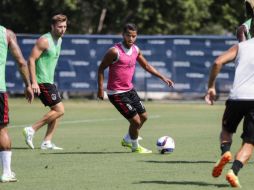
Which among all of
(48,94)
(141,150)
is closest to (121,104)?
(141,150)

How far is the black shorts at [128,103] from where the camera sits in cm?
1506

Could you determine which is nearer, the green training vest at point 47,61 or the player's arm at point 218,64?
the player's arm at point 218,64

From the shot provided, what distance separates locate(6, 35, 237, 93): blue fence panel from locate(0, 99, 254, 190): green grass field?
281 inches

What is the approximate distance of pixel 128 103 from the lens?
15109 millimetres

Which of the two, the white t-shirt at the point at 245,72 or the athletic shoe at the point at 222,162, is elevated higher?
the white t-shirt at the point at 245,72

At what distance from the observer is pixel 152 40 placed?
32531 millimetres

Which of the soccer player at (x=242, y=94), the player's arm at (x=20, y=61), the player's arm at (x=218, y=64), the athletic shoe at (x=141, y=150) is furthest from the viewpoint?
the athletic shoe at (x=141, y=150)

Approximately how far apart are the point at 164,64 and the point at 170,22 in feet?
42.9

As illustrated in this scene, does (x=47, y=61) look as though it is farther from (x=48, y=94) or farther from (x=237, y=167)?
(x=237, y=167)

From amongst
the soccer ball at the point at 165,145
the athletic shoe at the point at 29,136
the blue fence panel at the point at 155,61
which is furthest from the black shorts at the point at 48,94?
the blue fence panel at the point at 155,61

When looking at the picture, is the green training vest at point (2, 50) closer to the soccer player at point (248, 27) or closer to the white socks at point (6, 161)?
the white socks at point (6, 161)

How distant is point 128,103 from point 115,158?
1.65m

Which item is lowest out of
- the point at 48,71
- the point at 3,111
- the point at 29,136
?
the point at 29,136

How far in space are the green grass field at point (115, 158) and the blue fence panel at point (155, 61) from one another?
7131 millimetres
